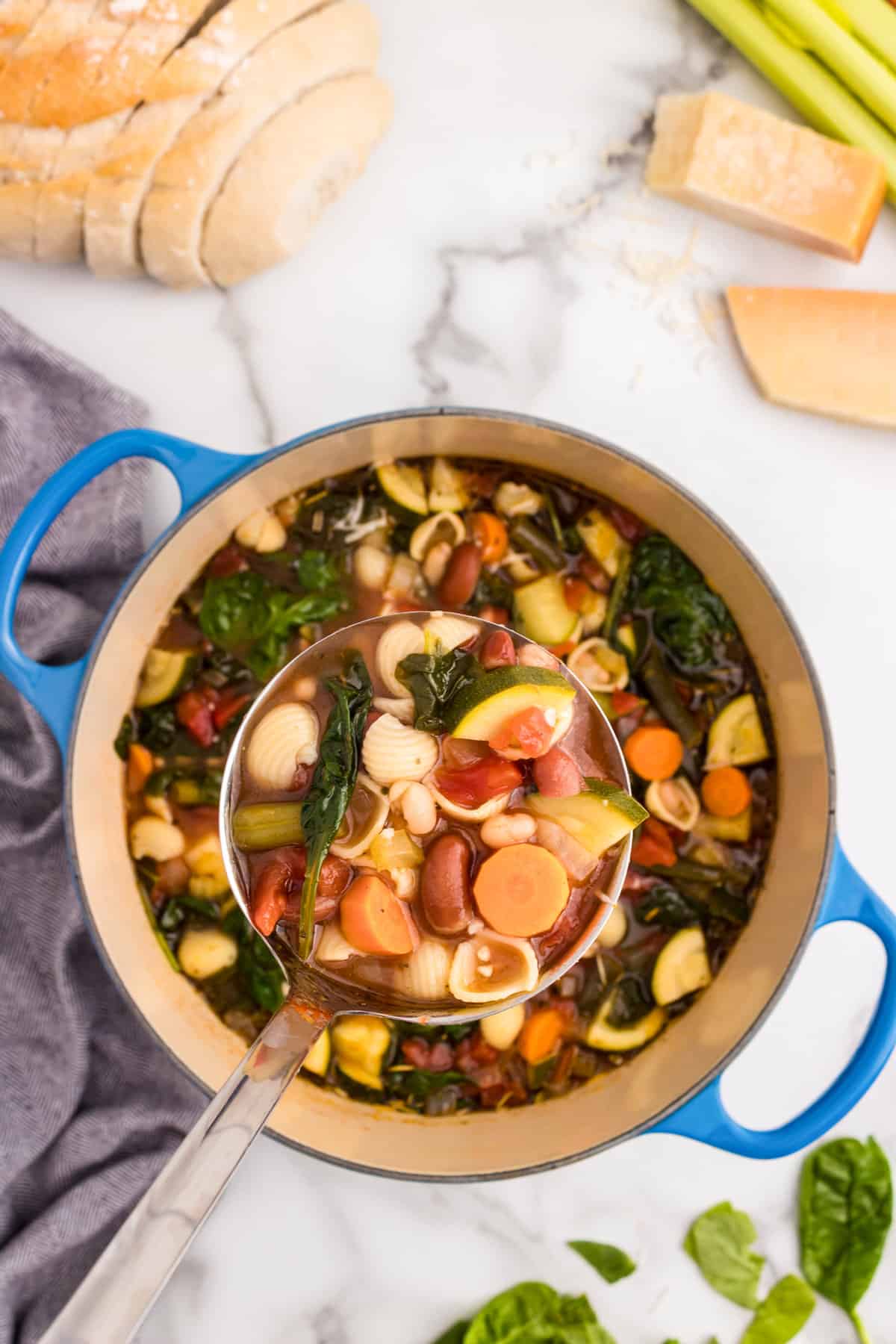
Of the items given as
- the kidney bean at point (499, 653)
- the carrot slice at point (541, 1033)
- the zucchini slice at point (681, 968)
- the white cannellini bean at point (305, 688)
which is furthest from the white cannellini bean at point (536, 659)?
the carrot slice at point (541, 1033)

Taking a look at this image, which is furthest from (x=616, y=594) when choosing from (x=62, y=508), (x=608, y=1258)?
(x=608, y=1258)

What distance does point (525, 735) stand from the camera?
1.97 metres

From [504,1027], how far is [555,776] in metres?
0.91

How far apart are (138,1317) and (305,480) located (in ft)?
5.59

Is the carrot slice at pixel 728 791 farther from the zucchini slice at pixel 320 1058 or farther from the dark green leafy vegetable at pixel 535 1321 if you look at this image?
the dark green leafy vegetable at pixel 535 1321

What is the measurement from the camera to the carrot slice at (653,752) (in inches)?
102

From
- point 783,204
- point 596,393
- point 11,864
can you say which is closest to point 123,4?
point 596,393

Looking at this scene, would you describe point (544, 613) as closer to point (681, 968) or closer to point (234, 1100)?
point (681, 968)

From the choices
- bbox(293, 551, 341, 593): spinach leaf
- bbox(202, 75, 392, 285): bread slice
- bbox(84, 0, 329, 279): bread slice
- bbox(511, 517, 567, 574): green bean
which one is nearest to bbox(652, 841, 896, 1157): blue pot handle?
bbox(511, 517, 567, 574): green bean

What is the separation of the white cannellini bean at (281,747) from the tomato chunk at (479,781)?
0.88 ft

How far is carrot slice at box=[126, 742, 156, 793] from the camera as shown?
264 centimetres

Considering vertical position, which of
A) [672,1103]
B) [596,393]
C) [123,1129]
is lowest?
[123,1129]

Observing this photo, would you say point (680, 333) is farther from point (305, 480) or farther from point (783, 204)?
point (305, 480)

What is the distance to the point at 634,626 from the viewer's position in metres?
2.63
